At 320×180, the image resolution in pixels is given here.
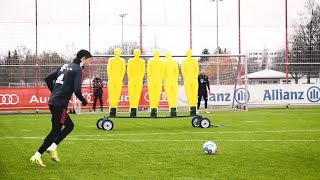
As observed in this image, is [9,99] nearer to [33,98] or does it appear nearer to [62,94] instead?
[33,98]

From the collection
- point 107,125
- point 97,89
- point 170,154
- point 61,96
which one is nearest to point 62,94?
point 61,96

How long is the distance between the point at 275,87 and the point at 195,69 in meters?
14.1

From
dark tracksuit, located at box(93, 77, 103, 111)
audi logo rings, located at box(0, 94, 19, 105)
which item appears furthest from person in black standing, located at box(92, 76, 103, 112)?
audi logo rings, located at box(0, 94, 19, 105)

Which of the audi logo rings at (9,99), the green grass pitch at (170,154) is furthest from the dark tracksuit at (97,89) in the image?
the green grass pitch at (170,154)

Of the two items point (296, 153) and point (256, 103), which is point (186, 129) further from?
point (256, 103)

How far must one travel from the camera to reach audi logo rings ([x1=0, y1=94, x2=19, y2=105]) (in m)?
29.2

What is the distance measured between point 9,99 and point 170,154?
1968cm

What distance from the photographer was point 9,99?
29359 millimetres

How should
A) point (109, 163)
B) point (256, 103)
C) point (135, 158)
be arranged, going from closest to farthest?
point (109, 163) → point (135, 158) → point (256, 103)

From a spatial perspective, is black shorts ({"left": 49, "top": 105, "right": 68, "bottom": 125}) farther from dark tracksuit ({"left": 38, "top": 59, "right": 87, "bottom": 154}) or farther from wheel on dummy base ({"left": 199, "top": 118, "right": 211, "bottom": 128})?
wheel on dummy base ({"left": 199, "top": 118, "right": 211, "bottom": 128})

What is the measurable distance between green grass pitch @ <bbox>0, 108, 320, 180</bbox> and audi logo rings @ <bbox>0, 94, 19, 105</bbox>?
1190cm

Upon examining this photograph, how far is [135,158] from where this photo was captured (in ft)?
35.3

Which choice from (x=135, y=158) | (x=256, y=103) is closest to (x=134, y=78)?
(x=135, y=158)

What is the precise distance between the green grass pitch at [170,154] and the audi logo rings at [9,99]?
39.0ft
